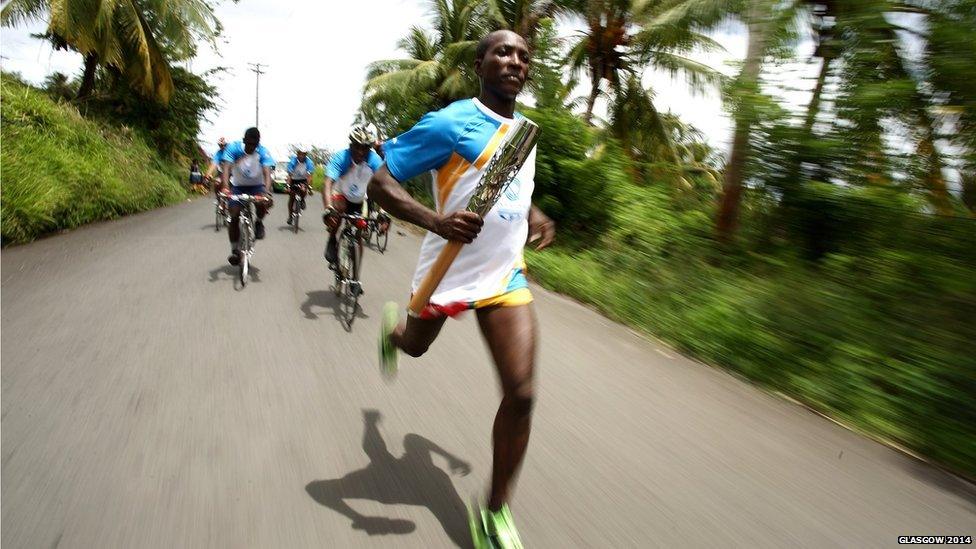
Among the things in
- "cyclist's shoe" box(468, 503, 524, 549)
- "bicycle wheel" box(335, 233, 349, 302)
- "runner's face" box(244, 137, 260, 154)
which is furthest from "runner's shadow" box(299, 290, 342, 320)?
"cyclist's shoe" box(468, 503, 524, 549)

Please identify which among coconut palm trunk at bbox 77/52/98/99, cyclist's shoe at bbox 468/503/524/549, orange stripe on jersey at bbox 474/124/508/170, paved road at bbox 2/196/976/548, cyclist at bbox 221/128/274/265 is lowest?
paved road at bbox 2/196/976/548

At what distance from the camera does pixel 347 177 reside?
7.30 m

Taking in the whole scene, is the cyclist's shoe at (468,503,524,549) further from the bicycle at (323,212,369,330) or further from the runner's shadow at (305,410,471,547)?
the bicycle at (323,212,369,330)

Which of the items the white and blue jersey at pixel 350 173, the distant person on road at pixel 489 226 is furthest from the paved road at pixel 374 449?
the white and blue jersey at pixel 350 173

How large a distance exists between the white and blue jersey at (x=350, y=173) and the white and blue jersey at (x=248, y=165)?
1.58 m

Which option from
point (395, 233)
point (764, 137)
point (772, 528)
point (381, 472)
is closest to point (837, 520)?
point (772, 528)

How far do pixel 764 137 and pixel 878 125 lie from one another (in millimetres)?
1213

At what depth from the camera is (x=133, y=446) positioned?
3.24m

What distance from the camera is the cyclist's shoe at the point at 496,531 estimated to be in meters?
2.39

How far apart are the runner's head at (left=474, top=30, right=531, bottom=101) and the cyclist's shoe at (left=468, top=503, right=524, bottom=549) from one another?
5.54 ft

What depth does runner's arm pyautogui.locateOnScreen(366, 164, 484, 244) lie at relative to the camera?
7.79 feet

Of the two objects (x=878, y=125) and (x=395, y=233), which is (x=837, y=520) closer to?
(x=878, y=125)

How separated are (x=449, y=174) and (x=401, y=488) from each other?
153 cm

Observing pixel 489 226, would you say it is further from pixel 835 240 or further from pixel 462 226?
pixel 835 240
